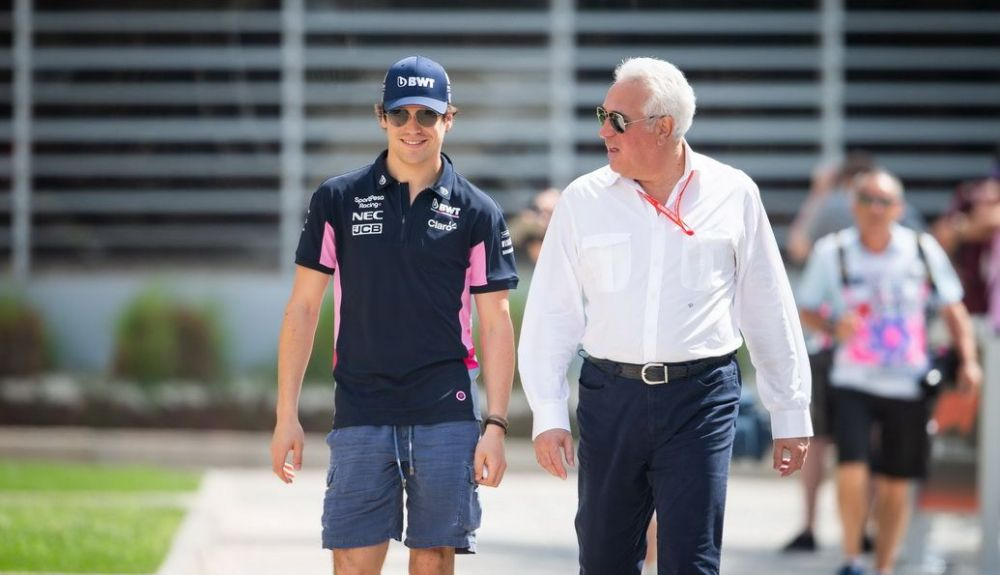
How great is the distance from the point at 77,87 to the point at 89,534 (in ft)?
31.7

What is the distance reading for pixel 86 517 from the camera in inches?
403

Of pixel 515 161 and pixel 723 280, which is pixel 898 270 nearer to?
pixel 723 280

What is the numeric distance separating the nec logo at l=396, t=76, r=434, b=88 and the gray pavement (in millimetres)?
3043

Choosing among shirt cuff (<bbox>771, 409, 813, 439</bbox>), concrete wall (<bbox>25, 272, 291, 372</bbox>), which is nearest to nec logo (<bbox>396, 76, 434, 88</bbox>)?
shirt cuff (<bbox>771, 409, 813, 439</bbox>)

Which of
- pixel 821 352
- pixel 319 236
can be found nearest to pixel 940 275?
pixel 821 352

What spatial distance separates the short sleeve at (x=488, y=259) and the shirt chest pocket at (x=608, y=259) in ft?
1.08

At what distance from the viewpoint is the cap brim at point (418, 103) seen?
241 inches

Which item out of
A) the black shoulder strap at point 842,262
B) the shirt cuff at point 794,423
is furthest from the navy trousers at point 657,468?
the black shoulder strap at point 842,262

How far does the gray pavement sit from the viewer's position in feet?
32.7

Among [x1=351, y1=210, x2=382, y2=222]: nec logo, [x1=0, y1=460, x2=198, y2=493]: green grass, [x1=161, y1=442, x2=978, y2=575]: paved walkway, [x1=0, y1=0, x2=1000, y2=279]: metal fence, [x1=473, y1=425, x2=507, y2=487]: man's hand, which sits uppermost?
[x1=0, y1=0, x2=1000, y2=279]: metal fence

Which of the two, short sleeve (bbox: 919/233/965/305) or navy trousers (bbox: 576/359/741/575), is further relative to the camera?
short sleeve (bbox: 919/233/965/305)

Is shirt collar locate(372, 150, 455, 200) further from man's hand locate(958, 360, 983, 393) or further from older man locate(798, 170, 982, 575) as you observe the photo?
man's hand locate(958, 360, 983, 393)

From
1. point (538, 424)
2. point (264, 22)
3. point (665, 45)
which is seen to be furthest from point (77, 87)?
point (538, 424)

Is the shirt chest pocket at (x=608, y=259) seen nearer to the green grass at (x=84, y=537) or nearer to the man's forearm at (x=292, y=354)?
the man's forearm at (x=292, y=354)
